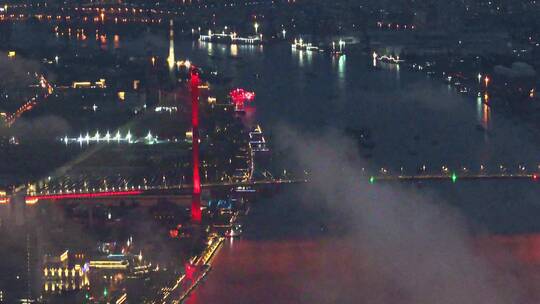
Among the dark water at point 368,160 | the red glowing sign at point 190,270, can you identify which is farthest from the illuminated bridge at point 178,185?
the red glowing sign at point 190,270

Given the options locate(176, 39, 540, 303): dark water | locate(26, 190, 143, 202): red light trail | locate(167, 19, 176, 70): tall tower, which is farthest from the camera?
locate(167, 19, 176, 70): tall tower

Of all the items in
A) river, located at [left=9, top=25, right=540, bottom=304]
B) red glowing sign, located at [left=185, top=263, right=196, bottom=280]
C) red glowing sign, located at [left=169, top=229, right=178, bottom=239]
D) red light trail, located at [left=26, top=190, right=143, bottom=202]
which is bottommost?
river, located at [left=9, top=25, right=540, bottom=304]

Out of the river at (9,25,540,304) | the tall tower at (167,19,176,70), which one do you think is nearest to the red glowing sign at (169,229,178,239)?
the river at (9,25,540,304)

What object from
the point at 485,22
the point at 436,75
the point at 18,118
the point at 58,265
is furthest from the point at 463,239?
the point at 485,22

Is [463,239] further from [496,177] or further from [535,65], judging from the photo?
[535,65]

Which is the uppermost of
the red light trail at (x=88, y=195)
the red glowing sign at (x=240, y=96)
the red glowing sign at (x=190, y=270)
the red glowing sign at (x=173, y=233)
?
the red glowing sign at (x=190, y=270)

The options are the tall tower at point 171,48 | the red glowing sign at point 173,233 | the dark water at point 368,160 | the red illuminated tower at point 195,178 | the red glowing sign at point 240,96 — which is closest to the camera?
the dark water at point 368,160

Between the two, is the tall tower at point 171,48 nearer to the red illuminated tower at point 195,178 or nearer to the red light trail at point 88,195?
the red illuminated tower at point 195,178

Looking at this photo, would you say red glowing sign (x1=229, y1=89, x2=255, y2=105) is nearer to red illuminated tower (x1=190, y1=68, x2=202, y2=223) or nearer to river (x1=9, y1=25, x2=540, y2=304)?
river (x1=9, y1=25, x2=540, y2=304)
